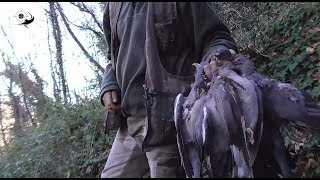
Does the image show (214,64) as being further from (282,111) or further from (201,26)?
(201,26)

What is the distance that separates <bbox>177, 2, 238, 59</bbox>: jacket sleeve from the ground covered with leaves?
1941mm

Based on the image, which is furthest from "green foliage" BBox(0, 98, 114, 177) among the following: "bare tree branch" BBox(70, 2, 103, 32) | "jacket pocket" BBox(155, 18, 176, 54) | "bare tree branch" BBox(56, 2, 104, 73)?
"jacket pocket" BBox(155, 18, 176, 54)

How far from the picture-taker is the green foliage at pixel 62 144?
5757mm

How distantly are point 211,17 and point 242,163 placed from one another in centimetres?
106

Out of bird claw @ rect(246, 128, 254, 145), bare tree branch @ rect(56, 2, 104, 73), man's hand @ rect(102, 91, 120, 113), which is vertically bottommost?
bare tree branch @ rect(56, 2, 104, 73)

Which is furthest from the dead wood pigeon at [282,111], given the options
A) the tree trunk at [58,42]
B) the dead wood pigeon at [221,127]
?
the tree trunk at [58,42]

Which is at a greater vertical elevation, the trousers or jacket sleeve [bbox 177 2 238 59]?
jacket sleeve [bbox 177 2 238 59]

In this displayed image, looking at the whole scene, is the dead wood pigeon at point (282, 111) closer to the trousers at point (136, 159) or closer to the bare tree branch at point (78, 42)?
the trousers at point (136, 159)

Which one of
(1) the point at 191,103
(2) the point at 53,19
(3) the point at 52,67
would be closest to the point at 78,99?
(3) the point at 52,67

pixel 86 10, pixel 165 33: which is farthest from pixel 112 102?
pixel 86 10

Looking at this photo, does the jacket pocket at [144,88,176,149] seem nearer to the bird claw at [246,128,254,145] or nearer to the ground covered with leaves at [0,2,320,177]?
the bird claw at [246,128,254,145]

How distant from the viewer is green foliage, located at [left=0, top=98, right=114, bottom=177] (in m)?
5.76

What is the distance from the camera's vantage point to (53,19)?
10.2 m

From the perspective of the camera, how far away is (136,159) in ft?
8.07
